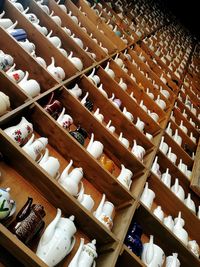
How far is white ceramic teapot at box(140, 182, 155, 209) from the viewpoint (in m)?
1.77

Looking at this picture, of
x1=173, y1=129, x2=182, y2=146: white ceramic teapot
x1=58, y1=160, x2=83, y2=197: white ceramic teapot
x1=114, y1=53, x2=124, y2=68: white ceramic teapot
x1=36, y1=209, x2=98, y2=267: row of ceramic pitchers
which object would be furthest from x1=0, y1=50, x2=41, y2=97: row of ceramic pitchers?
x1=173, y1=129, x2=182, y2=146: white ceramic teapot

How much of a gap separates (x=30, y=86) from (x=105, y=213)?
2.23 ft

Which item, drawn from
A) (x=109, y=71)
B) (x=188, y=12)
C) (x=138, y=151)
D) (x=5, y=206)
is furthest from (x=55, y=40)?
(x=188, y=12)

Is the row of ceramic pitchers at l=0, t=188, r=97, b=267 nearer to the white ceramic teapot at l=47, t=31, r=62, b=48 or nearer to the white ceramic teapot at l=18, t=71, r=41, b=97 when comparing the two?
the white ceramic teapot at l=18, t=71, r=41, b=97

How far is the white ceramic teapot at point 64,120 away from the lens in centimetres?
173

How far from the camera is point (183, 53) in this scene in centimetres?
509

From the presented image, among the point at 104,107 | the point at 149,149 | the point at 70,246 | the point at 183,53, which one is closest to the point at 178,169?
the point at 149,149

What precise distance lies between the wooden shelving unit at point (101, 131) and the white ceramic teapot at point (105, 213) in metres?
0.05

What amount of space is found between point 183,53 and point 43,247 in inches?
176

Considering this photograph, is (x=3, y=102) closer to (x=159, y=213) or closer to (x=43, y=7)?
(x=159, y=213)

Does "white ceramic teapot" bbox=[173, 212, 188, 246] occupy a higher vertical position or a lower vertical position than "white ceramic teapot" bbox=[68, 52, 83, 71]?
lower

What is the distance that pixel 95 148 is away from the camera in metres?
1.76

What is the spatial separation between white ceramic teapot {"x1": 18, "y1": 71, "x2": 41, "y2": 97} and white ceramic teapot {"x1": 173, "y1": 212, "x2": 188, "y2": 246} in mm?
998

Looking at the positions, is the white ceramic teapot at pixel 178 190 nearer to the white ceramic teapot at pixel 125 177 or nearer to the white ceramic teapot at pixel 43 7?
the white ceramic teapot at pixel 125 177
